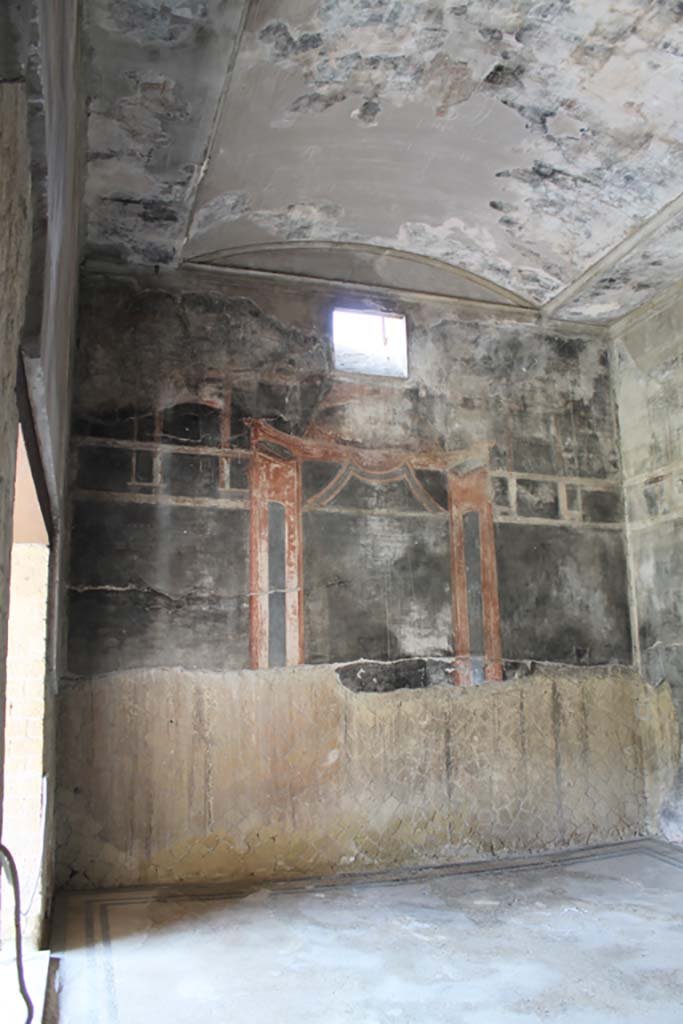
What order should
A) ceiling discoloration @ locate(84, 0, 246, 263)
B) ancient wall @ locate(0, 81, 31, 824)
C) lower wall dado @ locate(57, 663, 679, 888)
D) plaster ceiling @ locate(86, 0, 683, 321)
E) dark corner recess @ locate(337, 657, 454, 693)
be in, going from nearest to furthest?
ancient wall @ locate(0, 81, 31, 824) → ceiling discoloration @ locate(84, 0, 246, 263) → plaster ceiling @ locate(86, 0, 683, 321) → lower wall dado @ locate(57, 663, 679, 888) → dark corner recess @ locate(337, 657, 454, 693)

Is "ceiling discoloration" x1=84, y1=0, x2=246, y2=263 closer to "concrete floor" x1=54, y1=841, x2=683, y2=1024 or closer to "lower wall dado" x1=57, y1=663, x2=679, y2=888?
"lower wall dado" x1=57, y1=663, x2=679, y2=888

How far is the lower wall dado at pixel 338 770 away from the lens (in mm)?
4816

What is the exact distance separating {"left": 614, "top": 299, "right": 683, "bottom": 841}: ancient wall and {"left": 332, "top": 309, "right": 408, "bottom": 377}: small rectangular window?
5.79 feet

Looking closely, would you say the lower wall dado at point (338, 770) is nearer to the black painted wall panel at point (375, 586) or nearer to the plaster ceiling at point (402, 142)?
the black painted wall panel at point (375, 586)

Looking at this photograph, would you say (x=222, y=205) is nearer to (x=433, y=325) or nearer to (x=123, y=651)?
(x=433, y=325)

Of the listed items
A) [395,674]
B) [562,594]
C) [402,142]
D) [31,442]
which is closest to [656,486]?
[562,594]

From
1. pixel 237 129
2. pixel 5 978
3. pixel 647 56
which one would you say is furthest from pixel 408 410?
pixel 5 978

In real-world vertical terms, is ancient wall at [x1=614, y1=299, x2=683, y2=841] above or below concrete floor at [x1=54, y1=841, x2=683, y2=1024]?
above

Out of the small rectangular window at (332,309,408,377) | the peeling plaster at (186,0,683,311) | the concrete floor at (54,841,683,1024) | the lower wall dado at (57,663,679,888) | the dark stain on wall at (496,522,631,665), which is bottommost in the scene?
the concrete floor at (54,841,683,1024)

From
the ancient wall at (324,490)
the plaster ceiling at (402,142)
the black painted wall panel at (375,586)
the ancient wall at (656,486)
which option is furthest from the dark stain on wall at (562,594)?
the plaster ceiling at (402,142)

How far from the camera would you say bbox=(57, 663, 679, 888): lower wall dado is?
4.82 meters

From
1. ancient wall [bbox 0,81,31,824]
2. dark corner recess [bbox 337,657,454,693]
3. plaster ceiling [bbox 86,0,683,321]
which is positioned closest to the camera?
ancient wall [bbox 0,81,31,824]

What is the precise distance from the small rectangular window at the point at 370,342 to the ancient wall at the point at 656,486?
177 cm

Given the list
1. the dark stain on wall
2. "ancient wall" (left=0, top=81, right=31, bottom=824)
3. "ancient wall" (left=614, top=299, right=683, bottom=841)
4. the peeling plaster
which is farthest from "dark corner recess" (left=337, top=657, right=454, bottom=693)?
"ancient wall" (left=0, top=81, right=31, bottom=824)
